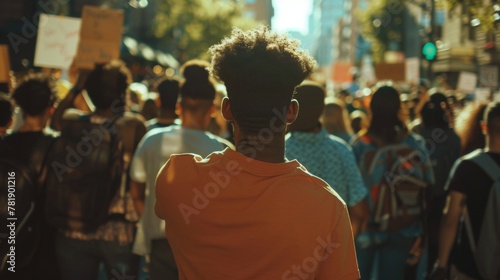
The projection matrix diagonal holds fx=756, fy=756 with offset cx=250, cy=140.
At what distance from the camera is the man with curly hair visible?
2375 millimetres

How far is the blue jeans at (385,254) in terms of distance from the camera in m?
5.50

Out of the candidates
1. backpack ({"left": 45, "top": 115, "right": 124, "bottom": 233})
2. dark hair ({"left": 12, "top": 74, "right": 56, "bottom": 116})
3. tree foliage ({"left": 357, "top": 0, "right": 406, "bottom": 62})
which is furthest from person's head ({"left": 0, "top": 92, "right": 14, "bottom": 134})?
tree foliage ({"left": 357, "top": 0, "right": 406, "bottom": 62})

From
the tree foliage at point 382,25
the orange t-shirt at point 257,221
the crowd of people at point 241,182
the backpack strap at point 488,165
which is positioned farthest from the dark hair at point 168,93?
the tree foliage at point 382,25

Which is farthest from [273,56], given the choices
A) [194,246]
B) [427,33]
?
[427,33]

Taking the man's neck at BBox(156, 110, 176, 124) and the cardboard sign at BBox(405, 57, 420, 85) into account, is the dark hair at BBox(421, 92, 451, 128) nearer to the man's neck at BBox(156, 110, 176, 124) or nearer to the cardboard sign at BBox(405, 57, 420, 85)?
the man's neck at BBox(156, 110, 176, 124)

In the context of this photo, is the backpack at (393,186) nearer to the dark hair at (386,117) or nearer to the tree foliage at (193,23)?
the dark hair at (386,117)

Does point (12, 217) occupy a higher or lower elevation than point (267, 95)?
lower

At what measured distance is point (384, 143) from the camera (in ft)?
18.5

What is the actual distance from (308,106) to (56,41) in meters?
4.67

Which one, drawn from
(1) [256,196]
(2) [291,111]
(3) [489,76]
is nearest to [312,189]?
(1) [256,196]

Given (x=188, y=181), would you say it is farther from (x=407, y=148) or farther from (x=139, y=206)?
(x=407, y=148)

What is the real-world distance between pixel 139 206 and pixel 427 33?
13634 millimetres

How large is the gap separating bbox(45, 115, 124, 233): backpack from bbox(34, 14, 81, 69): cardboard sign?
3.89m

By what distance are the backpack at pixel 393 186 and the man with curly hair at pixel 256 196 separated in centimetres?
314
